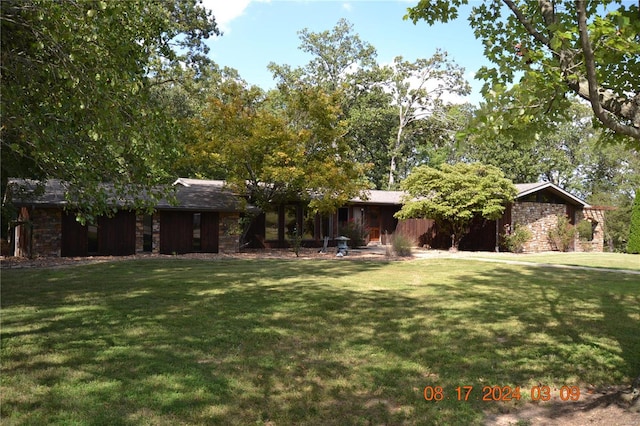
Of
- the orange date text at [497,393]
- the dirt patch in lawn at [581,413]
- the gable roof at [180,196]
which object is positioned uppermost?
the gable roof at [180,196]

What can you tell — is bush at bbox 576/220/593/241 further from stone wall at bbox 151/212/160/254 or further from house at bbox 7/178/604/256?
stone wall at bbox 151/212/160/254

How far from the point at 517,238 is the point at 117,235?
19.4 metres

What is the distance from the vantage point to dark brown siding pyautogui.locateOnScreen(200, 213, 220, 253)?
68.4 feet

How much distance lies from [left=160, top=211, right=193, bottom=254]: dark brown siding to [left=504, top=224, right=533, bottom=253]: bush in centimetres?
1625

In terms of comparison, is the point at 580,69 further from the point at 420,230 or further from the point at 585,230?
Result: the point at 585,230

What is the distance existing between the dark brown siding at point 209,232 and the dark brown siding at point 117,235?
2874 mm

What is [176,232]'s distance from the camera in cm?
2020

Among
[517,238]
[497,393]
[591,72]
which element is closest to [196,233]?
[517,238]

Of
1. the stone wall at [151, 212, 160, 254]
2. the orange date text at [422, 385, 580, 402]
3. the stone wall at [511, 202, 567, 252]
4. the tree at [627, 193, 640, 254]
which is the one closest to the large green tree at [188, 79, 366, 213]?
the stone wall at [151, 212, 160, 254]

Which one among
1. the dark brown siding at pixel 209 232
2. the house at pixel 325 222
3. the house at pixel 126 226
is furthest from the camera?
the house at pixel 325 222

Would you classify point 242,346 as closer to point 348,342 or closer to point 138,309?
point 348,342

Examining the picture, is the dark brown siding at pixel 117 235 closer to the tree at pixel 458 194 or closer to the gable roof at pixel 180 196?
the gable roof at pixel 180 196

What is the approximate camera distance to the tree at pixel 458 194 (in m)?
23.3

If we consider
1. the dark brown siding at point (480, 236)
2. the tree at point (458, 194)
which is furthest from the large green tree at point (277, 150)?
the dark brown siding at point (480, 236)
